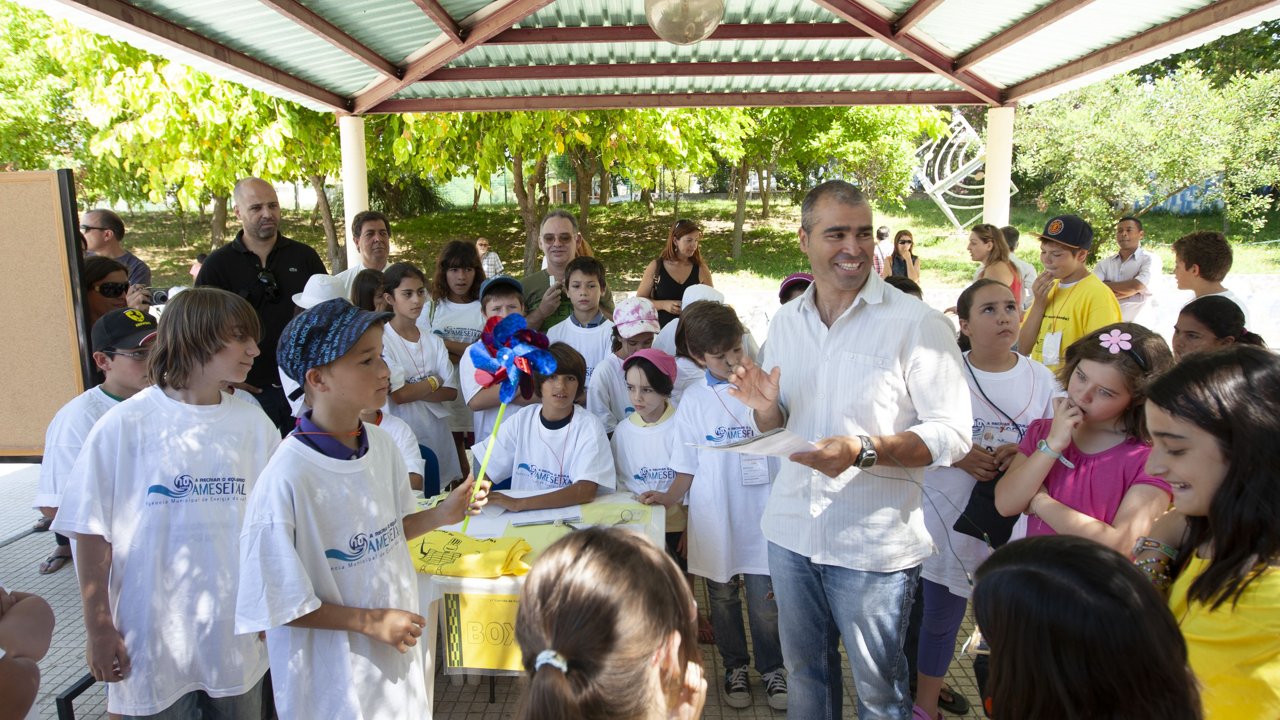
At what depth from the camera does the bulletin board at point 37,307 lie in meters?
3.79

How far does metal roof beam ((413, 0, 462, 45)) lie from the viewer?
5370 mm

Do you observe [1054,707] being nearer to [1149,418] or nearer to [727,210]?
[1149,418]

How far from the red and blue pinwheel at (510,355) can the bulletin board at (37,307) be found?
2.62 m

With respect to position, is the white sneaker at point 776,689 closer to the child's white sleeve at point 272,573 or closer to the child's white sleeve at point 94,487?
the child's white sleeve at point 272,573

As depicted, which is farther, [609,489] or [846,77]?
[846,77]

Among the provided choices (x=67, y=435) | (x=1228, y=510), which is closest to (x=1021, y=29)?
(x=1228, y=510)

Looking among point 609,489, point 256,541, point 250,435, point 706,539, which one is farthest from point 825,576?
point 250,435

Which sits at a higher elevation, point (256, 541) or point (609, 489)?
point (256, 541)

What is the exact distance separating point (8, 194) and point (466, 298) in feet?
7.73

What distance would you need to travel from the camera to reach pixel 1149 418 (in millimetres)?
1592

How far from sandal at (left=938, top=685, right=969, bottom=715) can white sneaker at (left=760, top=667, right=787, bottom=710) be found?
0.64 meters

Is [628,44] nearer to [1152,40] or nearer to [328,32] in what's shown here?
[328,32]

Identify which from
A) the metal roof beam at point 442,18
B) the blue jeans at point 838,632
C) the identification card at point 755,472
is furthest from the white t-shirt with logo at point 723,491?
the metal roof beam at point 442,18

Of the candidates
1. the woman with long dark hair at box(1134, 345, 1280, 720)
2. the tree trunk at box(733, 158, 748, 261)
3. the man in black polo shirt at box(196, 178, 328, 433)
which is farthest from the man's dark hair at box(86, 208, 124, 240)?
the tree trunk at box(733, 158, 748, 261)
